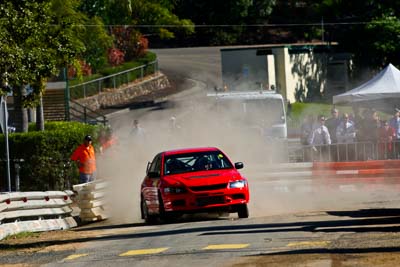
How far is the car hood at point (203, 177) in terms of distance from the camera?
798 inches

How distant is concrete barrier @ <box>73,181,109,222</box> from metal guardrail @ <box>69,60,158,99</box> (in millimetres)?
26278

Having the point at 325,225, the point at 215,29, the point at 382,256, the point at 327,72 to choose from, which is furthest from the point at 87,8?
the point at 382,256

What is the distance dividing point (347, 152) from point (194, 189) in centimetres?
836

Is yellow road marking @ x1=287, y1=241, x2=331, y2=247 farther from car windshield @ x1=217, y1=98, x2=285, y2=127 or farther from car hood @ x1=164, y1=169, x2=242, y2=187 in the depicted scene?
car windshield @ x1=217, y1=98, x2=285, y2=127

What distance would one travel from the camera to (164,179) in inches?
811

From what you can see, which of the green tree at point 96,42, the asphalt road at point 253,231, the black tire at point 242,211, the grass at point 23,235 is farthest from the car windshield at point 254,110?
the green tree at point 96,42

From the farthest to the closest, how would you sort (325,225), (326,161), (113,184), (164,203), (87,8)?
(87,8) < (326,161) < (113,184) < (164,203) < (325,225)

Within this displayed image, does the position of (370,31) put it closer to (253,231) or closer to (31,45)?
(31,45)

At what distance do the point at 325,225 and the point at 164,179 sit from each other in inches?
166

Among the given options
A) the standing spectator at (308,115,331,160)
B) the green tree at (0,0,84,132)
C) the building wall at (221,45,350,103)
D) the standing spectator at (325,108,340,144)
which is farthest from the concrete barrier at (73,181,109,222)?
the building wall at (221,45,350,103)

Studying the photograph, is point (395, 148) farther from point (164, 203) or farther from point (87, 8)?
point (87, 8)

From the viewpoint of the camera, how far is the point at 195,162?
838 inches

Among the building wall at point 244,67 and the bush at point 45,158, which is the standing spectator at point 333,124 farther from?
the building wall at point 244,67

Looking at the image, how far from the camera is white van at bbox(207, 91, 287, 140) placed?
31281 millimetres
